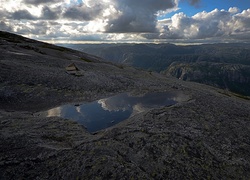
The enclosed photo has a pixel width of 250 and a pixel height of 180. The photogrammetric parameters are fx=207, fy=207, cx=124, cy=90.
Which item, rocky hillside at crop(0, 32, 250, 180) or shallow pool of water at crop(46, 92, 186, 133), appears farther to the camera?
shallow pool of water at crop(46, 92, 186, 133)

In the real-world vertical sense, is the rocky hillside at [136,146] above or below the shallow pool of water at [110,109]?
above

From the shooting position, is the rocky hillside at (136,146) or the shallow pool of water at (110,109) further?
the shallow pool of water at (110,109)

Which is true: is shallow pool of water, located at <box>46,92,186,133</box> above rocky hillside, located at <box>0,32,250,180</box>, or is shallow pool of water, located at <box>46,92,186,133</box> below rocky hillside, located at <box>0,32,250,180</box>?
below

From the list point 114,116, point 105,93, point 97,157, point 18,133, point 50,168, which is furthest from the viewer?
point 105,93

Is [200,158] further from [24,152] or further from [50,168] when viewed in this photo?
[24,152]

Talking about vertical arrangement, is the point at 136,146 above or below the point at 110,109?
above

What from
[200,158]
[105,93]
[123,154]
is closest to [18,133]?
[123,154]

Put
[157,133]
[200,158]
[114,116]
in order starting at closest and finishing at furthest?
[200,158] → [157,133] → [114,116]

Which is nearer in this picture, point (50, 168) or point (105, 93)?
point (50, 168)
